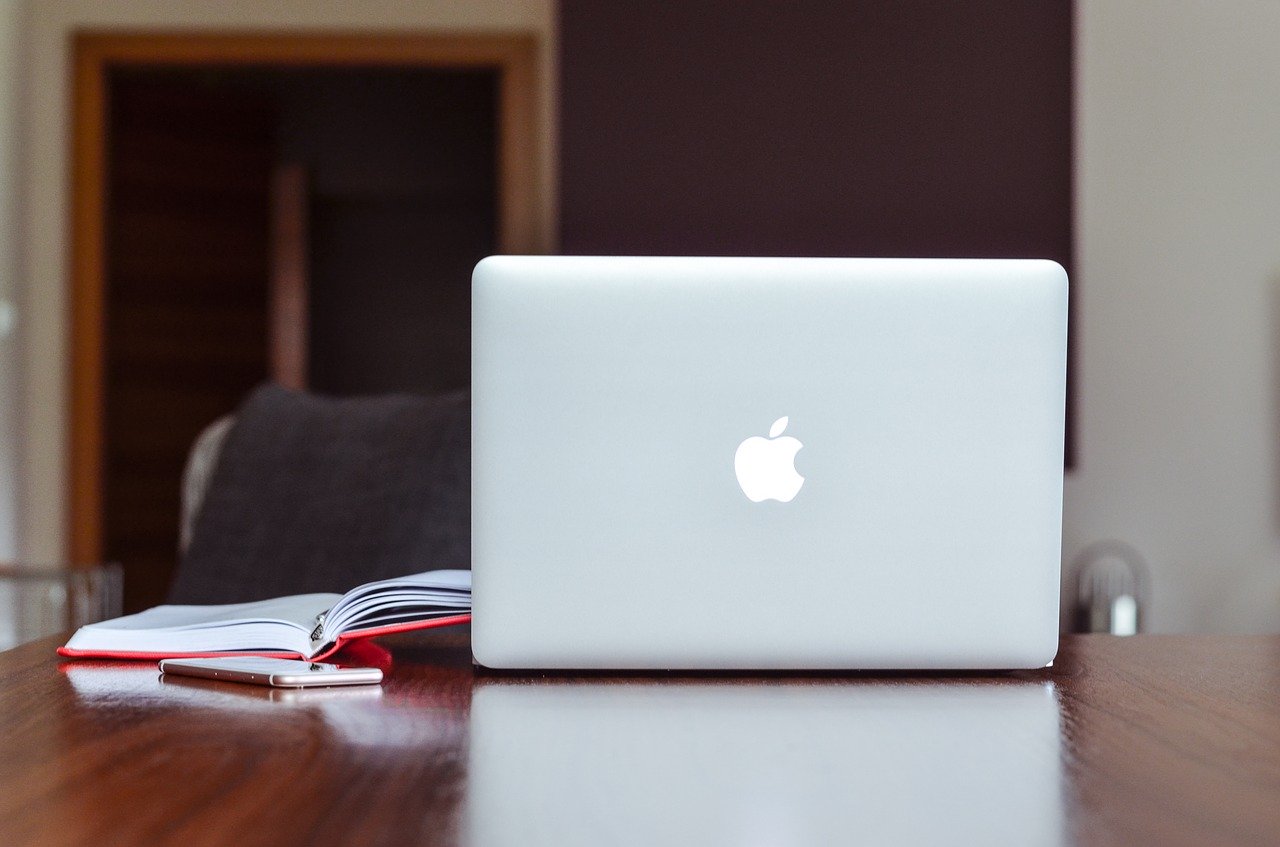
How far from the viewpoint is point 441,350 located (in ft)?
17.4

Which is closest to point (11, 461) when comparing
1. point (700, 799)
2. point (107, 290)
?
point (107, 290)

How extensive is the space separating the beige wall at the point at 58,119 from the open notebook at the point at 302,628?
2605 mm

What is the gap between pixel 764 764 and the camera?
1.82ft

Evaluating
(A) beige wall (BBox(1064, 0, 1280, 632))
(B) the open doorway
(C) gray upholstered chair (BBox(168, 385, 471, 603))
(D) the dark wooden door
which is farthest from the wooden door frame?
(C) gray upholstered chair (BBox(168, 385, 471, 603))

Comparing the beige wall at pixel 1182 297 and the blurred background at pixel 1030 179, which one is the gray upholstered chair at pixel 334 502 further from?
the beige wall at pixel 1182 297

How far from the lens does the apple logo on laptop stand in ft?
2.55

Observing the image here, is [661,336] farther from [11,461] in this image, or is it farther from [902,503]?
[11,461]

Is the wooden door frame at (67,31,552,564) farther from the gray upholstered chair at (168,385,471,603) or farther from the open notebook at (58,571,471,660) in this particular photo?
the open notebook at (58,571,471,660)

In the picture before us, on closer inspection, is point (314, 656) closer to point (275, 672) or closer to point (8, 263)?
point (275, 672)

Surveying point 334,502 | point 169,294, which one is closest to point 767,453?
point 334,502

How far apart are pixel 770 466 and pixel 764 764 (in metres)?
0.26

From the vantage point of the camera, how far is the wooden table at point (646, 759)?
458 millimetres

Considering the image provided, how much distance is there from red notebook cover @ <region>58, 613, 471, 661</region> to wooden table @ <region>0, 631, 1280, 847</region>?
32mm

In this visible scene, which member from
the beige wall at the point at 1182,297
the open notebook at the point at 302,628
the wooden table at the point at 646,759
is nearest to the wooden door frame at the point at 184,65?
the beige wall at the point at 1182,297
